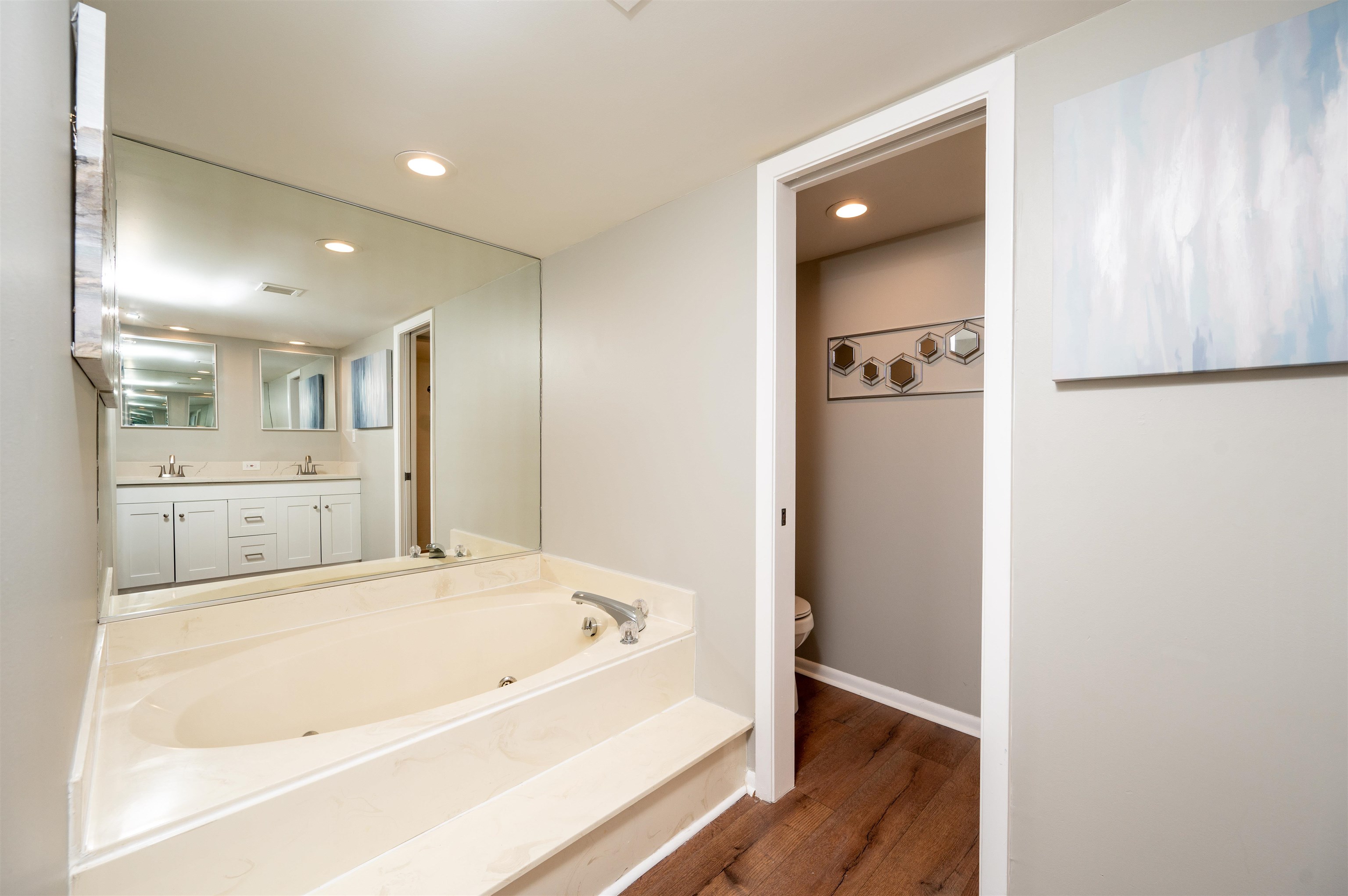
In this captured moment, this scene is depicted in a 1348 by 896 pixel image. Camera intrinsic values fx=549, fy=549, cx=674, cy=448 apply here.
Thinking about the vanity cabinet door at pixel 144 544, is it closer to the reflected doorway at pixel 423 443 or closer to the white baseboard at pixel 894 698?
the reflected doorway at pixel 423 443

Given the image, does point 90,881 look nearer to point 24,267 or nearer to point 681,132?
point 24,267

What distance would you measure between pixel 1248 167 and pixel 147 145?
2.88 metres

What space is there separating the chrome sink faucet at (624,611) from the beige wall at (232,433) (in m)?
1.22

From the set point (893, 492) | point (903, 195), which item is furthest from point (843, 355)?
point (903, 195)

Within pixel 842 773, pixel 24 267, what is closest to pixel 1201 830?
pixel 842 773

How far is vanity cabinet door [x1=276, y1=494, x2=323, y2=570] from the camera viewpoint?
2.09m

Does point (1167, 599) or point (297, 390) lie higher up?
point (297, 390)

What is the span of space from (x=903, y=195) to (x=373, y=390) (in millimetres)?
2328

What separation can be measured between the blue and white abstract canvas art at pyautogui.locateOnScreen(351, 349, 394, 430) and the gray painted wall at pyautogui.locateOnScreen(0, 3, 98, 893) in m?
1.37

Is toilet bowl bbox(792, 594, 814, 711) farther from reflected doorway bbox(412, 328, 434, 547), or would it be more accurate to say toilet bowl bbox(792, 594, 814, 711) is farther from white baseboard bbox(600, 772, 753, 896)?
reflected doorway bbox(412, 328, 434, 547)

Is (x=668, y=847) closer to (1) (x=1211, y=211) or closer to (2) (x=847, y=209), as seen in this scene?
(1) (x=1211, y=211)

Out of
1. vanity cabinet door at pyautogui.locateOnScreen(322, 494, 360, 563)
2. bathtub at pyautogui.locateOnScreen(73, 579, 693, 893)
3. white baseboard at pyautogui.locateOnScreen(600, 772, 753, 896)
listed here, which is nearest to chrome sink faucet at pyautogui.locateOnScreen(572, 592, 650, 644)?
bathtub at pyautogui.locateOnScreen(73, 579, 693, 893)

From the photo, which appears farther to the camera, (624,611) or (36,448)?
(624,611)

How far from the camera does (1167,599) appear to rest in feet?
3.85
